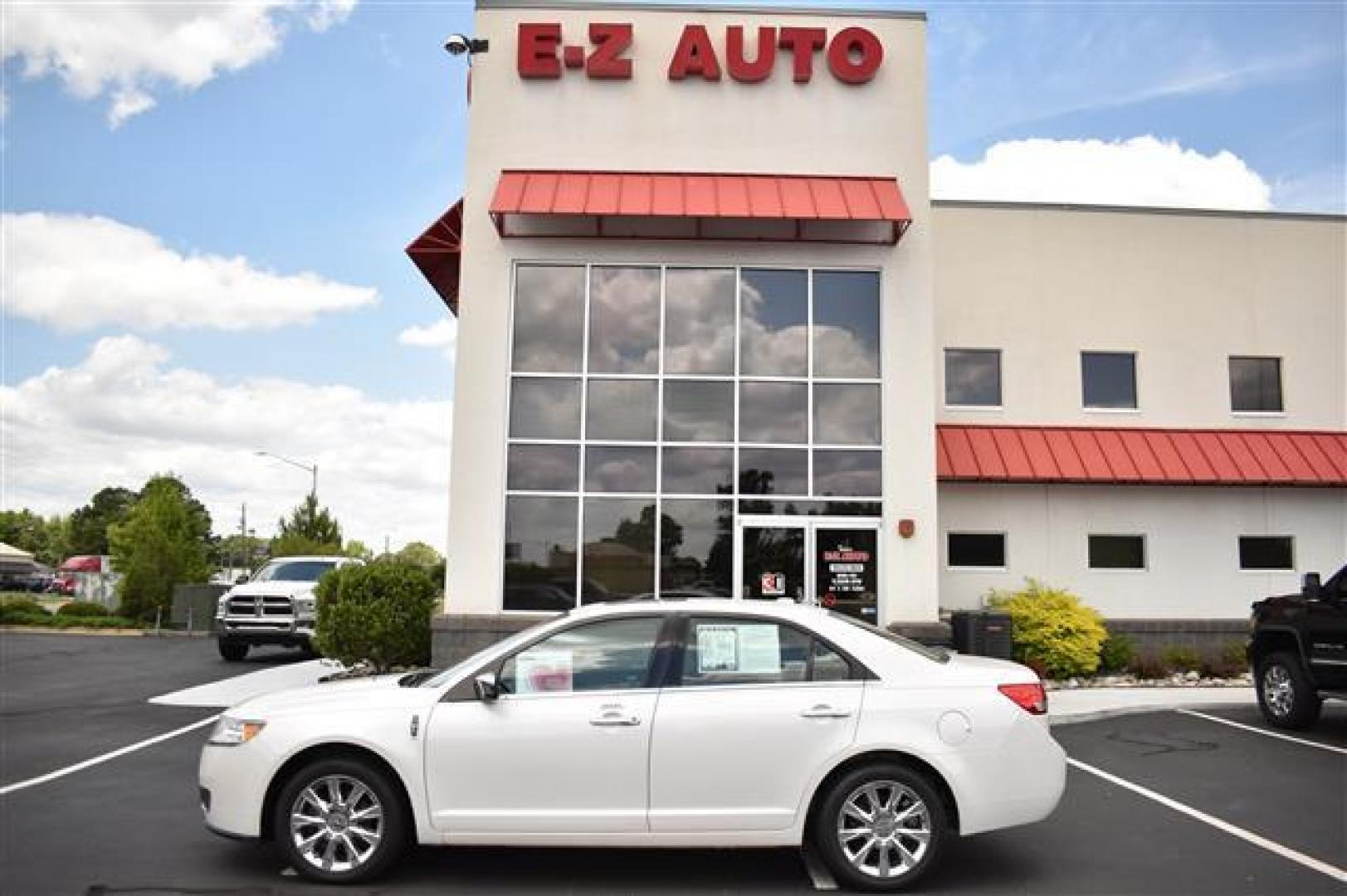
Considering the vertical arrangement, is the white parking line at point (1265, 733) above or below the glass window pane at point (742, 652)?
below

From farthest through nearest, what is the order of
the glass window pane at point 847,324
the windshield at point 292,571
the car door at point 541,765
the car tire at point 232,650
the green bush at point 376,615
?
the windshield at point 292,571 → the car tire at point 232,650 → the glass window pane at point 847,324 → the green bush at point 376,615 → the car door at point 541,765

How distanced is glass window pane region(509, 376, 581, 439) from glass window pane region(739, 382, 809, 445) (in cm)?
234

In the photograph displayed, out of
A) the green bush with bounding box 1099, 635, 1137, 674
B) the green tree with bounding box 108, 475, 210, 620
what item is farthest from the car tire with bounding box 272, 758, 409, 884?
the green tree with bounding box 108, 475, 210, 620

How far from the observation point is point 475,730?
219 inches

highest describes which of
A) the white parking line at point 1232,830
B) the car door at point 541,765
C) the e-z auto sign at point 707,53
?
the e-z auto sign at point 707,53

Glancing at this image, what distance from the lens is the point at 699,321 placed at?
14406 millimetres

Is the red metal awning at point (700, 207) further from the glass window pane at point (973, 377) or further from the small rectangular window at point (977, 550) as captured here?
the small rectangular window at point (977, 550)

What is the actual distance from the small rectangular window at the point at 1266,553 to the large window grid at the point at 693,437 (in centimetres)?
760

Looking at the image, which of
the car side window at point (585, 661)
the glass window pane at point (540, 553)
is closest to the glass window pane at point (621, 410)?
the glass window pane at point (540, 553)

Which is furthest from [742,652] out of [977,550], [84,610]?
[84,610]

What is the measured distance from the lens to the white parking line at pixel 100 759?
26.8 feet

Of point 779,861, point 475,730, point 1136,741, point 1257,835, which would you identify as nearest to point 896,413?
point 1136,741

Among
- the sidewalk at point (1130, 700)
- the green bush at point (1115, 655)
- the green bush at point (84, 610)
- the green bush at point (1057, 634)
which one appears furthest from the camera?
the green bush at point (84, 610)

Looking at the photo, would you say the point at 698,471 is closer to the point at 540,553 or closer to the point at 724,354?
the point at 724,354
